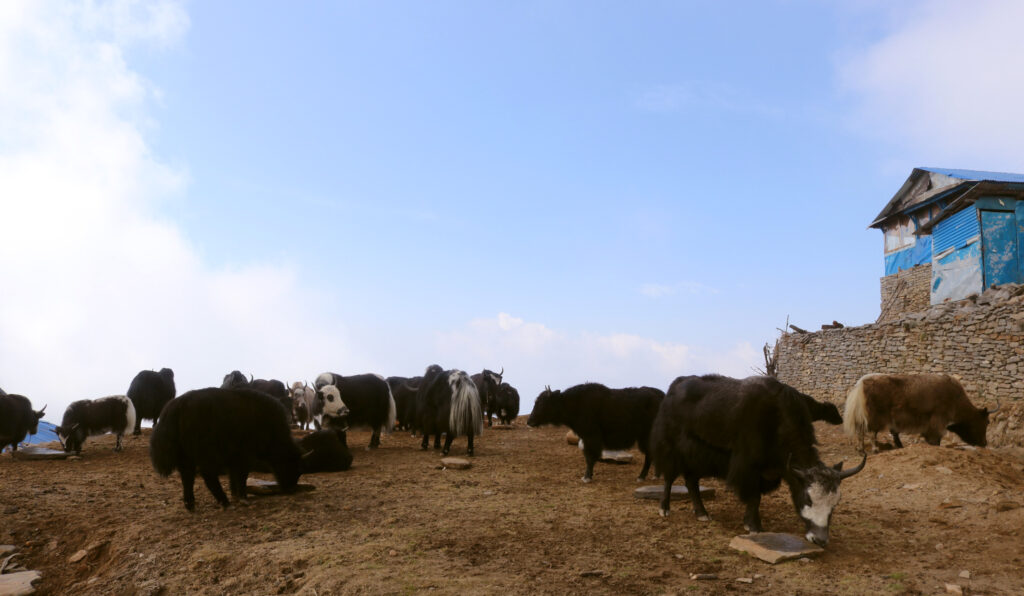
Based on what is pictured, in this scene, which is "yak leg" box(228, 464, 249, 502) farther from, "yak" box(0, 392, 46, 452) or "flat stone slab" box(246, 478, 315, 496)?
"yak" box(0, 392, 46, 452)

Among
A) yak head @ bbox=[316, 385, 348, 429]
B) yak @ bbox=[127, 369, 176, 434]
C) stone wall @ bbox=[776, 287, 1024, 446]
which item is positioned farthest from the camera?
yak @ bbox=[127, 369, 176, 434]

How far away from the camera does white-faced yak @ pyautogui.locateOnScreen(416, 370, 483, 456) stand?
11.4m

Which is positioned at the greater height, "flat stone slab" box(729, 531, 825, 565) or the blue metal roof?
the blue metal roof

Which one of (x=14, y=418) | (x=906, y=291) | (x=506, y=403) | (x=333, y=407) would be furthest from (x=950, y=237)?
(x=14, y=418)

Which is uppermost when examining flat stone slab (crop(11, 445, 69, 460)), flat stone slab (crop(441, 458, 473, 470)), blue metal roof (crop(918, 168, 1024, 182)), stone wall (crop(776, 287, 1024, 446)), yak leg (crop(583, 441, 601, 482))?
blue metal roof (crop(918, 168, 1024, 182))

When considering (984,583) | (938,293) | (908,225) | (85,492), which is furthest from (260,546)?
(908,225)

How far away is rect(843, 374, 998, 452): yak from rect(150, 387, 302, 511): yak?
36.3ft

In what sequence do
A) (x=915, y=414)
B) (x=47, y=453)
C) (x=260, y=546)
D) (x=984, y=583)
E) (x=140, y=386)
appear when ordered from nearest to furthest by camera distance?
(x=984, y=583) < (x=260, y=546) < (x=47, y=453) < (x=915, y=414) < (x=140, y=386)

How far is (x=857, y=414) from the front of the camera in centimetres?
1266

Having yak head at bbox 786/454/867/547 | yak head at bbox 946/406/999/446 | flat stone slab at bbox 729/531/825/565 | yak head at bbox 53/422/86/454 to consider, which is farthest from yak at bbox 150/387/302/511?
yak head at bbox 946/406/999/446

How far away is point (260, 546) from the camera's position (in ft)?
18.9

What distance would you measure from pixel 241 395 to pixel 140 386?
9.10 m

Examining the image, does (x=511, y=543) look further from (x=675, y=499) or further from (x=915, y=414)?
(x=915, y=414)

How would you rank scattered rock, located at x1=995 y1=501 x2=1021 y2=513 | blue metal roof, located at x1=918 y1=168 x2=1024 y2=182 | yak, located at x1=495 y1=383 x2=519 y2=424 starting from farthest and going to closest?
blue metal roof, located at x1=918 y1=168 x2=1024 y2=182, yak, located at x1=495 y1=383 x2=519 y2=424, scattered rock, located at x1=995 y1=501 x2=1021 y2=513
